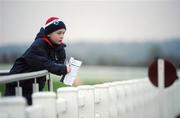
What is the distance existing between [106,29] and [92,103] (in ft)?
32.3

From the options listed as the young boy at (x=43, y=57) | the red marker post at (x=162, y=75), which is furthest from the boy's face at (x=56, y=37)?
the red marker post at (x=162, y=75)

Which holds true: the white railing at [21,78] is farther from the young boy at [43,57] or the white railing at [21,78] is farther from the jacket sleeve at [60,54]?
the jacket sleeve at [60,54]

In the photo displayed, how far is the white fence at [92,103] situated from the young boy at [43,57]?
406 millimetres

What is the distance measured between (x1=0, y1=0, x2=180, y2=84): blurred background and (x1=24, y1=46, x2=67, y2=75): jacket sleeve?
7.89m

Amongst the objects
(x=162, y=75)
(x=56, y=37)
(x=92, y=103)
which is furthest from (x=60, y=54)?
(x=162, y=75)

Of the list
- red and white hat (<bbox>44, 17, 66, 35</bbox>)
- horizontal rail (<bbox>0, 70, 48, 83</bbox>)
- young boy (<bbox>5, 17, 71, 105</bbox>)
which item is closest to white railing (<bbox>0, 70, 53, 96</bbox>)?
horizontal rail (<bbox>0, 70, 48, 83</bbox>)

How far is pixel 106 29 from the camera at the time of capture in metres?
14.5

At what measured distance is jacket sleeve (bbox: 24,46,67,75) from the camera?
4.93 m

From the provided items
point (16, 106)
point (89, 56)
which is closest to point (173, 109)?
point (89, 56)

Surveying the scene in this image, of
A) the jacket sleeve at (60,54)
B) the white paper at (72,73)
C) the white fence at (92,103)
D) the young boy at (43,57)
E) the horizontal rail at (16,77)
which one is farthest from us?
the jacket sleeve at (60,54)

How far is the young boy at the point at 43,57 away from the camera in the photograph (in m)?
4.93

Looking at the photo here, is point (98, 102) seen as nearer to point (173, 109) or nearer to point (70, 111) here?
point (70, 111)

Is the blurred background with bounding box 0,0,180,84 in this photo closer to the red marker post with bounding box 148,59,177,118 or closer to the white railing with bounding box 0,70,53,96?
the red marker post with bounding box 148,59,177,118

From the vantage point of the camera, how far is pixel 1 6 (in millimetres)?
13180
